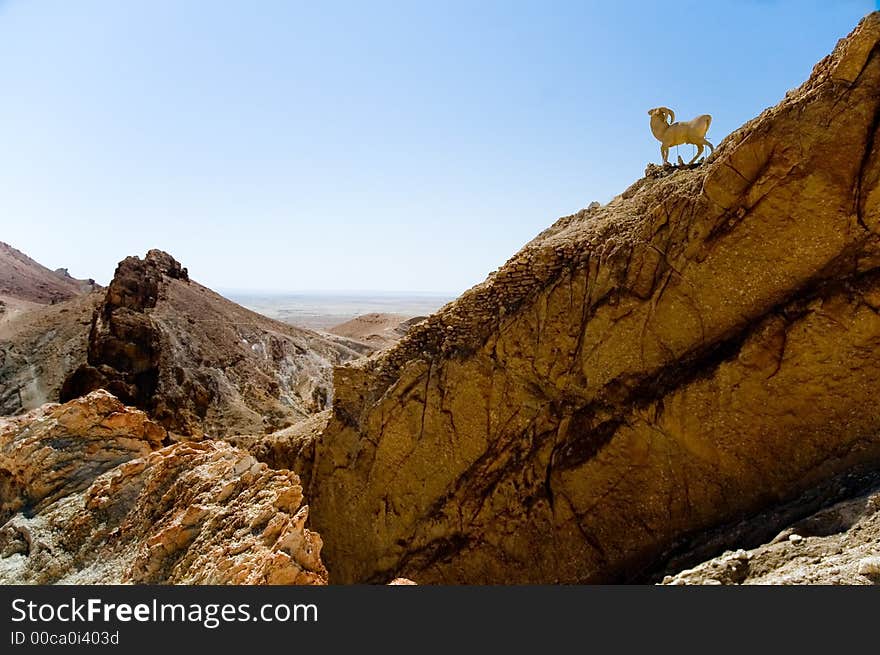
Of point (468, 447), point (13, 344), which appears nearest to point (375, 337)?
point (13, 344)

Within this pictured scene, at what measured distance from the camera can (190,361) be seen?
28.9 metres

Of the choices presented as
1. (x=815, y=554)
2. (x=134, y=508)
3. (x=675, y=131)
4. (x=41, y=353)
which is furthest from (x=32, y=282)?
(x=815, y=554)

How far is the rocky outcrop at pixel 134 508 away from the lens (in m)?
5.99

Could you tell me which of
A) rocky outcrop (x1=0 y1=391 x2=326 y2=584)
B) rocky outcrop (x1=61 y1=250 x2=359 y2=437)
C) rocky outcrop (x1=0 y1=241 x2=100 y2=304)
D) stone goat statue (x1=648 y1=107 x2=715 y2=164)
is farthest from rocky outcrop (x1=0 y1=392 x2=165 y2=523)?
rocky outcrop (x1=0 y1=241 x2=100 y2=304)

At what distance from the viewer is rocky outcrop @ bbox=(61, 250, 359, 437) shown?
25344mm

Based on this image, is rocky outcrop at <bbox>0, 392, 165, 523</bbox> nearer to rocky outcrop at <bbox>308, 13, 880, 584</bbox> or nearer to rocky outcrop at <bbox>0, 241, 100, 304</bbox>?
rocky outcrop at <bbox>308, 13, 880, 584</bbox>

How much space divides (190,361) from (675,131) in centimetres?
2558

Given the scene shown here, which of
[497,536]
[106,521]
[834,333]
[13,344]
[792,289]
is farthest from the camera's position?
[13,344]

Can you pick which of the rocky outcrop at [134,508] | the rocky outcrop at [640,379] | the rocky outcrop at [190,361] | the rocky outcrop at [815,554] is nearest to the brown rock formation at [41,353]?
the rocky outcrop at [190,361]

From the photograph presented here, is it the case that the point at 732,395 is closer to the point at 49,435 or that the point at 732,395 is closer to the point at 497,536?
the point at 497,536

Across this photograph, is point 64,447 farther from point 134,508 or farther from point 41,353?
point 41,353

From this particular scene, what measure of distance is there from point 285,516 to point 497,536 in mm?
5434

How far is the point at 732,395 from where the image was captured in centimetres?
876

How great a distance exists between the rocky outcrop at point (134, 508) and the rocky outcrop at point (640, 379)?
431 cm
